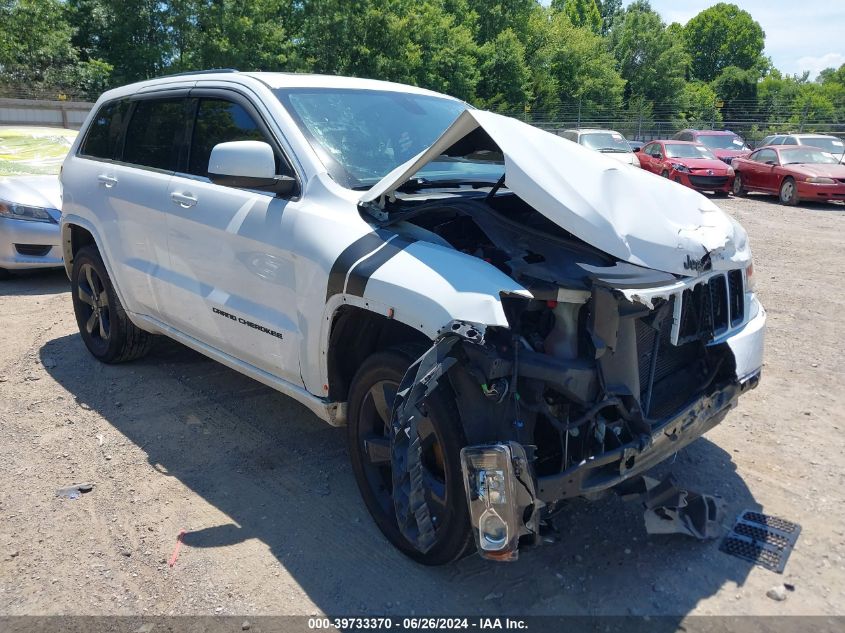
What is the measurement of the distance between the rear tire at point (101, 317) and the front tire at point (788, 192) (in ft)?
50.4

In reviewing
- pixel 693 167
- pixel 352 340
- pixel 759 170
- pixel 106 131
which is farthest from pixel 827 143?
pixel 352 340

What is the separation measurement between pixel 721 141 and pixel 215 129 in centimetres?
2174

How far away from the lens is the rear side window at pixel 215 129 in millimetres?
3818

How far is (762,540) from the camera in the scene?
3.17 meters

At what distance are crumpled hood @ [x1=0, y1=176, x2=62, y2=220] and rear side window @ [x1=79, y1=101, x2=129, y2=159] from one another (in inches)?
123

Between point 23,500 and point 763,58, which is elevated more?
point 763,58

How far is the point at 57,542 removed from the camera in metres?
3.27

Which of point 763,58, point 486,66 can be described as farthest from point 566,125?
point 763,58

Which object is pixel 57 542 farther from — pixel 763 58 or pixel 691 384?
pixel 763 58

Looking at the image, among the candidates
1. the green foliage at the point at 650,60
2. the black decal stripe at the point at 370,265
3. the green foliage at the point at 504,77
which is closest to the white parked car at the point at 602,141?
the black decal stripe at the point at 370,265

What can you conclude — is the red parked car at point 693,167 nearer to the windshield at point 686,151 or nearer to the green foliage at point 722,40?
the windshield at point 686,151

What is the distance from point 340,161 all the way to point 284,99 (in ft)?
1.76

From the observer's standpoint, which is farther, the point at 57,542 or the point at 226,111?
the point at 226,111

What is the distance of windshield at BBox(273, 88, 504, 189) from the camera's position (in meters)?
3.55
